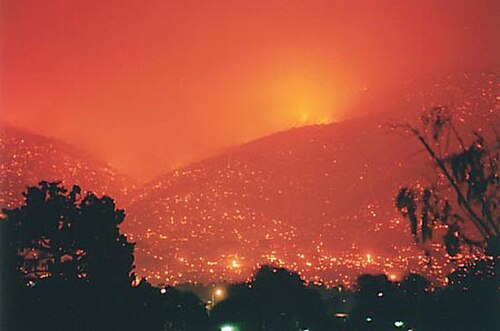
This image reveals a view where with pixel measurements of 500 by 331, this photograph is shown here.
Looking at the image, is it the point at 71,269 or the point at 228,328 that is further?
the point at 228,328

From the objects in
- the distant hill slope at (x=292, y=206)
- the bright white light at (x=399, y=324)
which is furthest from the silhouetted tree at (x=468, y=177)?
the distant hill slope at (x=292, y=206)

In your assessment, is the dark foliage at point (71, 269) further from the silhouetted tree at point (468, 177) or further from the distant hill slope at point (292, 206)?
the distant hill slope at point (292, 206)

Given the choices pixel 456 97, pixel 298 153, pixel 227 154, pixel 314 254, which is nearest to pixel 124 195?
pixel 227 154

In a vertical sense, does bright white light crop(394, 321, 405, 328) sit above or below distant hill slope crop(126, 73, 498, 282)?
below

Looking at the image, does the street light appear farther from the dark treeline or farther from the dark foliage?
the dark foliage

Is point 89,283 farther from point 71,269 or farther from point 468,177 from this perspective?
point 468,177

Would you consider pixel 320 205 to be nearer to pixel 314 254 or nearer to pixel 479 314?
pixel 314 254

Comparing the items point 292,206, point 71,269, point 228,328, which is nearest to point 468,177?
point 71,269

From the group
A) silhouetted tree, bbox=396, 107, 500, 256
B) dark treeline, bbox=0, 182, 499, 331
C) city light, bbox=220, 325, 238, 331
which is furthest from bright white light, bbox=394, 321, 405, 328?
silhouetted tree, bbox=396, 107, 500, 256

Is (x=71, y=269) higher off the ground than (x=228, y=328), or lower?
lower

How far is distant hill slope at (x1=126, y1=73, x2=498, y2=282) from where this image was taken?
110 meters

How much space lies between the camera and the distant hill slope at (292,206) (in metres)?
110

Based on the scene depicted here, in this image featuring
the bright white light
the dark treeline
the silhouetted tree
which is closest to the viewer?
the dark treeline

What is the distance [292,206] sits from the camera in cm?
13512
